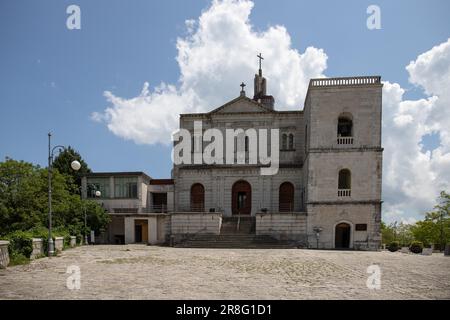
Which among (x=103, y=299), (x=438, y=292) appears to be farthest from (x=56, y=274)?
(x=438, y=292)

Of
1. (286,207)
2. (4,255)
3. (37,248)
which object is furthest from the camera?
(286,207)

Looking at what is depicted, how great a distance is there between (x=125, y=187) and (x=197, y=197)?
7561 mm

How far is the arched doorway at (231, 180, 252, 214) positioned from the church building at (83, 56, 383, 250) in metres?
0.10

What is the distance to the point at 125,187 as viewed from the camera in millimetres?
29688

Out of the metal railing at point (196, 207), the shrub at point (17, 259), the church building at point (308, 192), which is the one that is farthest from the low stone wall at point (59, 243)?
the metal railing at point (196, 207)

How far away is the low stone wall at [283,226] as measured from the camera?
2325cm

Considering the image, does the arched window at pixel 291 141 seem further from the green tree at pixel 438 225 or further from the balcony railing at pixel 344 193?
the green tree at pixel 438 225

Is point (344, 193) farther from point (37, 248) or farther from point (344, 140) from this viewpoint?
point (37, 248)

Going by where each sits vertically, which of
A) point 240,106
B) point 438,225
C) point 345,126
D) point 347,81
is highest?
point 347,81

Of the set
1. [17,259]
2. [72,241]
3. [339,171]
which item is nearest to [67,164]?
[72,241]

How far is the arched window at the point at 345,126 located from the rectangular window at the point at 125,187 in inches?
809

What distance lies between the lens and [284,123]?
97.7 ft

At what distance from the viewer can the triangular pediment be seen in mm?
30016
